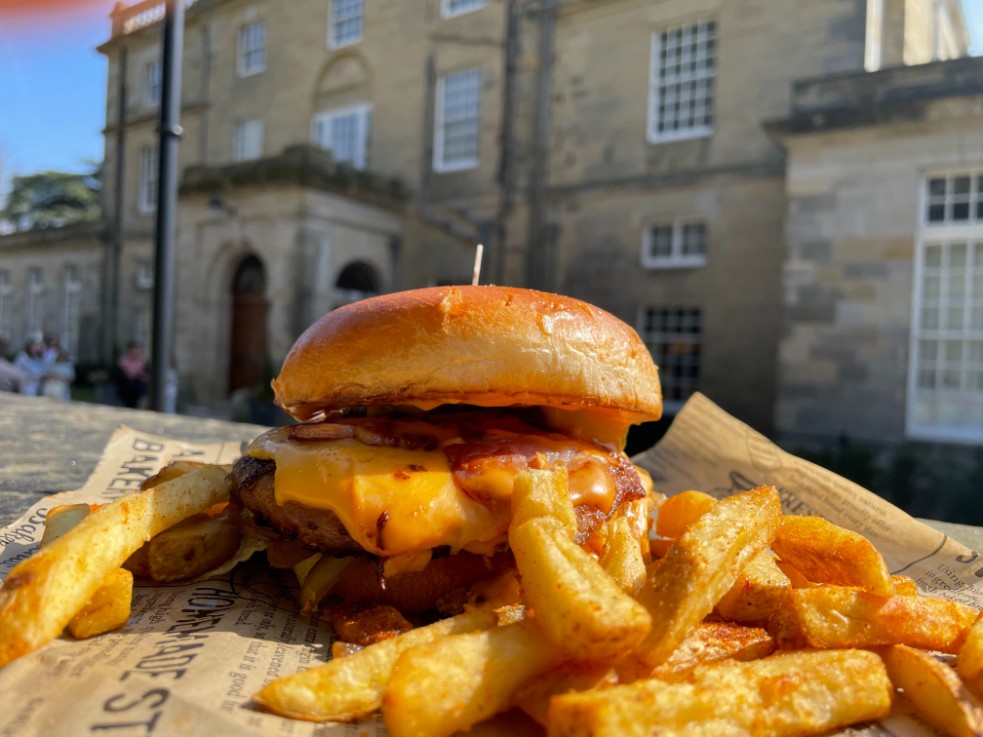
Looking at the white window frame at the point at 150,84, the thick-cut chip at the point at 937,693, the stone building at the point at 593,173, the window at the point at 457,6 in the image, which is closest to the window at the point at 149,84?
the white window frame at the point at 150,84

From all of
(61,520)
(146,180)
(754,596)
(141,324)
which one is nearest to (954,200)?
(754,596)

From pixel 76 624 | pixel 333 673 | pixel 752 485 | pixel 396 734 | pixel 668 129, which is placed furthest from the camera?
pixel 668 129

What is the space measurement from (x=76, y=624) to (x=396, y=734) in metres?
0.86

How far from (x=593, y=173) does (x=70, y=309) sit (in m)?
19.6

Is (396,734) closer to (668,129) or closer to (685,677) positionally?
(685,677)

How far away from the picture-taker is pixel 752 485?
2.93 metres

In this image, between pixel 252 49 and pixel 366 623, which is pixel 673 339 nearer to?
pixel 366 623

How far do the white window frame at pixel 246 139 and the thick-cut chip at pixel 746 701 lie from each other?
21042 mm

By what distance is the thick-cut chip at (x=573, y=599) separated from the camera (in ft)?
3.98

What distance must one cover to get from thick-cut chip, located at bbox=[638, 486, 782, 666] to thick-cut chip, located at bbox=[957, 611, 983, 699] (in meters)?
0.45

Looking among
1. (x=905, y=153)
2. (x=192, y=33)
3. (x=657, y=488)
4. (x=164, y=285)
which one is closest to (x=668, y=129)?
(x=905, y=153)

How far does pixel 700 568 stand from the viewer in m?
1.44

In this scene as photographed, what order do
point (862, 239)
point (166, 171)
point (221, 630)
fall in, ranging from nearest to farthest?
point (221, 630), point (166, 171), point (862, 239)

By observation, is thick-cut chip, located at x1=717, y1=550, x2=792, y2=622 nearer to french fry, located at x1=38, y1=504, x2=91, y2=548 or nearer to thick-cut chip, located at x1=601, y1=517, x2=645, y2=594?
thick-cut chip, located at x1=601, y1=517, x2=645, y2=594
